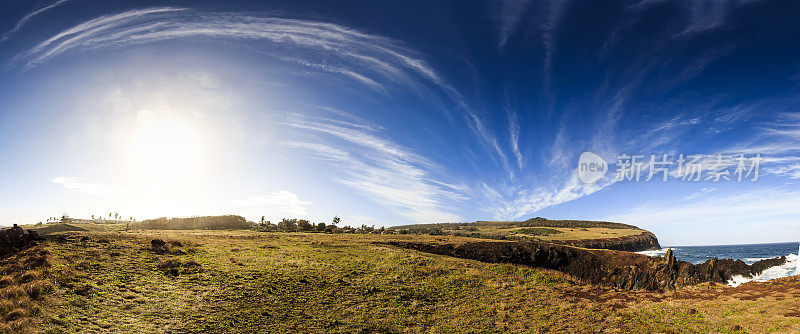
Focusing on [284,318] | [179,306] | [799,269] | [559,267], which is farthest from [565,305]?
[799,269]

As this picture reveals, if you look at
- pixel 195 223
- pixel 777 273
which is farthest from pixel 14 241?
pixel 777 273

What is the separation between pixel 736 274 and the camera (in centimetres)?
2922

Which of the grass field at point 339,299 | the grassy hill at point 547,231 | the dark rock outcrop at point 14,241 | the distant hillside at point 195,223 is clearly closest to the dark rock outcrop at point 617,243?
the grassy hill at point 547,231

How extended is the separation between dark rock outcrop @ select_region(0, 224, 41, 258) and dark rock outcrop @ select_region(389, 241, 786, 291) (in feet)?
129

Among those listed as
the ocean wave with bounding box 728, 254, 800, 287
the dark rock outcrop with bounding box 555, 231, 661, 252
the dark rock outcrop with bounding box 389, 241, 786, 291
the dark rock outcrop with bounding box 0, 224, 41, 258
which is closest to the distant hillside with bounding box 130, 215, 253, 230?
the dark rock outcrop with bounding box 0, 224, 41, 258

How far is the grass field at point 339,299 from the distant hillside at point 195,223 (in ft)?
153

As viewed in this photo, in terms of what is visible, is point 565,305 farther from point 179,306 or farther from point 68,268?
point 68,268

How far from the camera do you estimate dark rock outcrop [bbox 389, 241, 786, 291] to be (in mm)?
26711

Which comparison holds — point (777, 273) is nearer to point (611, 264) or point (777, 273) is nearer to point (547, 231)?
point (611, 264)

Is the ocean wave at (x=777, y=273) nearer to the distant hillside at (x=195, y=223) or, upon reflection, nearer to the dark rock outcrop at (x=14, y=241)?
the dark rock outcrop at (x=14, y=241)

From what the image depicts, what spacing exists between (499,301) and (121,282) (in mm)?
27571

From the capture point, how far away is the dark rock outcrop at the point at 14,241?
24.3 metres

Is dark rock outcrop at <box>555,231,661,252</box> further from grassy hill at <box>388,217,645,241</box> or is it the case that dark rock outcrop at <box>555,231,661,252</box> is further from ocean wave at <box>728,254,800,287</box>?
ocean wave at <box>728,254,800,287</box>

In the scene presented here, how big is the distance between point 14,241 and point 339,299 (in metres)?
28.9
